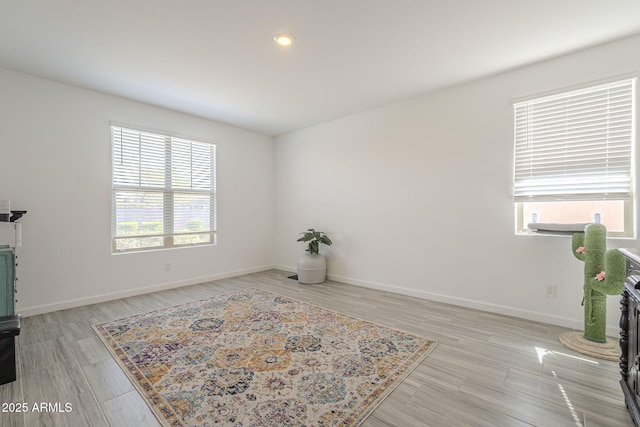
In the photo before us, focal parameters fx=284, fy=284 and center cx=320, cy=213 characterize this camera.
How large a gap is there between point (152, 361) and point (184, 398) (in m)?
0.63

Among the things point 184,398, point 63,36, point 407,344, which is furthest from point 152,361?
point 63,36

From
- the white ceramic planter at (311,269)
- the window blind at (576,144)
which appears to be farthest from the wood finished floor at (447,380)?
the white ceramic planter at (311,269)

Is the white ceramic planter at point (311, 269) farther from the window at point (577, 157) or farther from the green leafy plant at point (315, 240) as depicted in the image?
the window at point (577, 157)

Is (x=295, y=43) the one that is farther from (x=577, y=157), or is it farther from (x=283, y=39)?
(x=577, y=157)

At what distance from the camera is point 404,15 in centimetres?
223

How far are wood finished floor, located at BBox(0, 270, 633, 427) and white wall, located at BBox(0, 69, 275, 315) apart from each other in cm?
49

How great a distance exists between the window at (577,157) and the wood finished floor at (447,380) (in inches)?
46.9

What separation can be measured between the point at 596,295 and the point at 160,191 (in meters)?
5.21

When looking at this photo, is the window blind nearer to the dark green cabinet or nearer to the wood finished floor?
the wood finished floor

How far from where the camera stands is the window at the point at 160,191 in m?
3.90

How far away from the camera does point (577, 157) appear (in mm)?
2812

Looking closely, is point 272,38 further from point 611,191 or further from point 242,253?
point 242,253

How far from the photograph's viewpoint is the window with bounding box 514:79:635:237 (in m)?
2.61

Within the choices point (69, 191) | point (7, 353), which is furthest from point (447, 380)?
point (69, 191)
